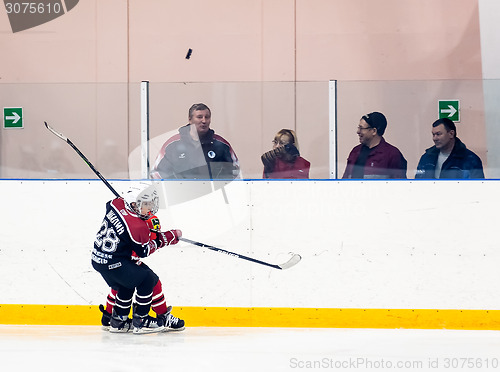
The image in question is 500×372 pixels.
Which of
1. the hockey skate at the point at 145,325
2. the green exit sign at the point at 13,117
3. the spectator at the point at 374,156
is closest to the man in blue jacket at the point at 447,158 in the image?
the spectator at the point at 374,156

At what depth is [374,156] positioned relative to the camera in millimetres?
5781

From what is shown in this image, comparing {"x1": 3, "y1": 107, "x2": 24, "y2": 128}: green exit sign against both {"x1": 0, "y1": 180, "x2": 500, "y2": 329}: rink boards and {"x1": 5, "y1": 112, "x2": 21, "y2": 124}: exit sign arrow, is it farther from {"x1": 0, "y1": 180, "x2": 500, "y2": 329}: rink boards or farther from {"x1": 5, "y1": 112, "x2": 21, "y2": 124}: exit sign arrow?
{"x1": 0, "y1": 180, "x2": 500, "y2": 329}: rink boards

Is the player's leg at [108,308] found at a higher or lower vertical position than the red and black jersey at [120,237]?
lower

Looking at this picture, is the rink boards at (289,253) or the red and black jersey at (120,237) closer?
the red and black jersey at (120,237)

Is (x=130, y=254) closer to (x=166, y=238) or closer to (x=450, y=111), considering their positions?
(x=166, y=238)

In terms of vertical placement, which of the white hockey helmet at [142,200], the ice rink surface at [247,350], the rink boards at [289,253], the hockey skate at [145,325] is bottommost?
the ice rink surface at [247,350]

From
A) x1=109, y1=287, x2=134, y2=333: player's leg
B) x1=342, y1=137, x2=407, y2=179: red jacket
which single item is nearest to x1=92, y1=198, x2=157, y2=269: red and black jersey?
x1=109, y1=287, x2=134, y2=333: player's leg

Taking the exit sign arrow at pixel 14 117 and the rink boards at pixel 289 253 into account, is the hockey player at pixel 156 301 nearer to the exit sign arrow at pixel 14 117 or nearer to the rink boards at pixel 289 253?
the rink boards at pixel 289 253

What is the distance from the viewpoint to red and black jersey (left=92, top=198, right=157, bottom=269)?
17.9ft

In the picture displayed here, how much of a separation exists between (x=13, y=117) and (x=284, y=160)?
1550 millimetres

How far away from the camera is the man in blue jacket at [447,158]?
5.70 meters

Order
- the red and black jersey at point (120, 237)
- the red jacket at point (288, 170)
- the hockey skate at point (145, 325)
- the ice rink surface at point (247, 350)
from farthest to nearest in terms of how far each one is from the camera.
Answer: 1. the red jacket at point (288, 170)
2. the hockey skate at point (145, 325)
3. the red and black jersey at point (120, 237)
4. the ice rink surface at point (247, 350)

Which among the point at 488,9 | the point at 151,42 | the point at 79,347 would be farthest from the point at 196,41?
the point at 79,347

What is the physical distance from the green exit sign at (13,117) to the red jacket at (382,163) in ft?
6.11
